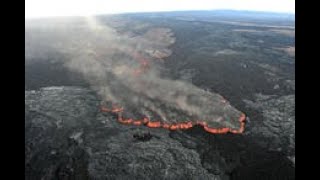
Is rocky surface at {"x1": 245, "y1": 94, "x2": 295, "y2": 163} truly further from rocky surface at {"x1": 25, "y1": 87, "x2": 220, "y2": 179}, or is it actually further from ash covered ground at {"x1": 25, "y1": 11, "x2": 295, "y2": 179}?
rocky surface at {"x1": 25, "y1": 87, "x2": 220, "y2": 179}

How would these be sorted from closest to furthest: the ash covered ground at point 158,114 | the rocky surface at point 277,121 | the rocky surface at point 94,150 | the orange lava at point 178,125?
the rocky surface at point 94,150
the ash covered ground at point 158,114
the rocky surface at point 277,121
the orange lava at point 178,125

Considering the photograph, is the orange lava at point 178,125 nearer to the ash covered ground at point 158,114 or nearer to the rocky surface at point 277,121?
the ash covered ground at point 158,114

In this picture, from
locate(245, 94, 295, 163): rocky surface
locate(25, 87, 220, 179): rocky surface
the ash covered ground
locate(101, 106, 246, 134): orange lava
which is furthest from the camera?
locate(101, 106, 246, 134): orange lava

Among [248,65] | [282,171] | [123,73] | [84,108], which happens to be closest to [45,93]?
[84,108]

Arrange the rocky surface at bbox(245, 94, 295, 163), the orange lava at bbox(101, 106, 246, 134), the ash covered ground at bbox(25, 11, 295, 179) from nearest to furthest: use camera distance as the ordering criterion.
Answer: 1. the ash covered ground at bbox(25, 11, 295, 179)
2. the rocky surface at bbox(245, 94, 295, 163)
3. the orange lava at bbox(101, 106, 246, 134)

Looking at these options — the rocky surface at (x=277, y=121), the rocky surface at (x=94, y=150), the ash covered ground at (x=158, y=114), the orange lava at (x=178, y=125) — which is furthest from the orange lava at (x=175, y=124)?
the rocky surface at (x=277, y=121)

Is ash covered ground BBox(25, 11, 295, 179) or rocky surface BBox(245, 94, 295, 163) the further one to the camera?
rocky surface BBox(245, 94, 295, 163)

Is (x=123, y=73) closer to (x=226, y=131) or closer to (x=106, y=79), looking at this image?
(x=106, y=79)

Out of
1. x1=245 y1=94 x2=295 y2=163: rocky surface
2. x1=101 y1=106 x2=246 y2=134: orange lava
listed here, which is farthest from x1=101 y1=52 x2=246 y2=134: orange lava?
x1=245 y1=94 x2=295 y2=163: rocky surface

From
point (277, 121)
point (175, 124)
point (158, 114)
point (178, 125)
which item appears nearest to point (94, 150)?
point (175, 124)

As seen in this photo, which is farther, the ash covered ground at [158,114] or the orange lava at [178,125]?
the orange lava at [178,125]

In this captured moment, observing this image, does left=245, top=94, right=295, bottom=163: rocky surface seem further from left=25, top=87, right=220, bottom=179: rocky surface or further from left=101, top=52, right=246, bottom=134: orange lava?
left=25, top=87, right=220, bottom=179: rocky surface
